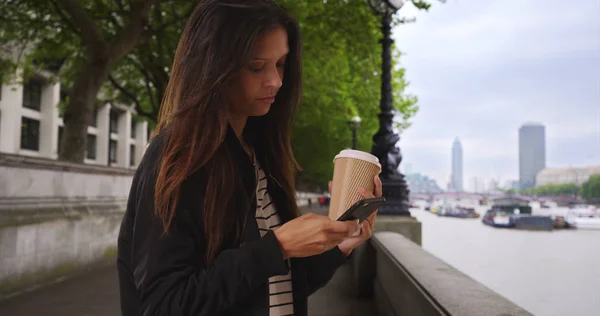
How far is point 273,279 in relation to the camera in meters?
1.47

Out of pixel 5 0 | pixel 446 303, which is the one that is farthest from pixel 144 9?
pixel 446 303

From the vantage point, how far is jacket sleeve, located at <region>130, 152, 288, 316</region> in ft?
3.76

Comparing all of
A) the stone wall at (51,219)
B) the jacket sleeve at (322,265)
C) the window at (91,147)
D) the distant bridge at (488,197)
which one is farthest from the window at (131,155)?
the jacket sleeve at (322,265)

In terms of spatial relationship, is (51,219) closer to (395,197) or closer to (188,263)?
(395,197)

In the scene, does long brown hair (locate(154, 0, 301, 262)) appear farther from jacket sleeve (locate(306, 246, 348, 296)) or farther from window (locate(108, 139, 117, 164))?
window (locate(108, 139, 117, 164))

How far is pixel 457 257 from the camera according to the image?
36.5m

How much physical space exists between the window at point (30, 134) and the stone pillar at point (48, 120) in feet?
0.96

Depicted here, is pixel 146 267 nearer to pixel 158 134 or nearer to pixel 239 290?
pixel 239 290

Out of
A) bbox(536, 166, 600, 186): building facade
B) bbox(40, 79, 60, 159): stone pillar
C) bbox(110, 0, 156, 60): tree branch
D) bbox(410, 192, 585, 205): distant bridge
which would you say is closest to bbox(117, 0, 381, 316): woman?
bbox(110, 0, 156, 60): tree branch

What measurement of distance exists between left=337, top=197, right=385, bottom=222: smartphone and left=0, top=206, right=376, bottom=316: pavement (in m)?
5.19

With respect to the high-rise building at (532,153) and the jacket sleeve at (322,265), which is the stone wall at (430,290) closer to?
the jacket sleeve at (322,265)

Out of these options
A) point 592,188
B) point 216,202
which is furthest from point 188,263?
point 592,188

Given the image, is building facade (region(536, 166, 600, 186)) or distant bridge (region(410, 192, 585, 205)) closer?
building facade (region(536, 166, 600, 186))

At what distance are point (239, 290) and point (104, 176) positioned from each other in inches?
383
